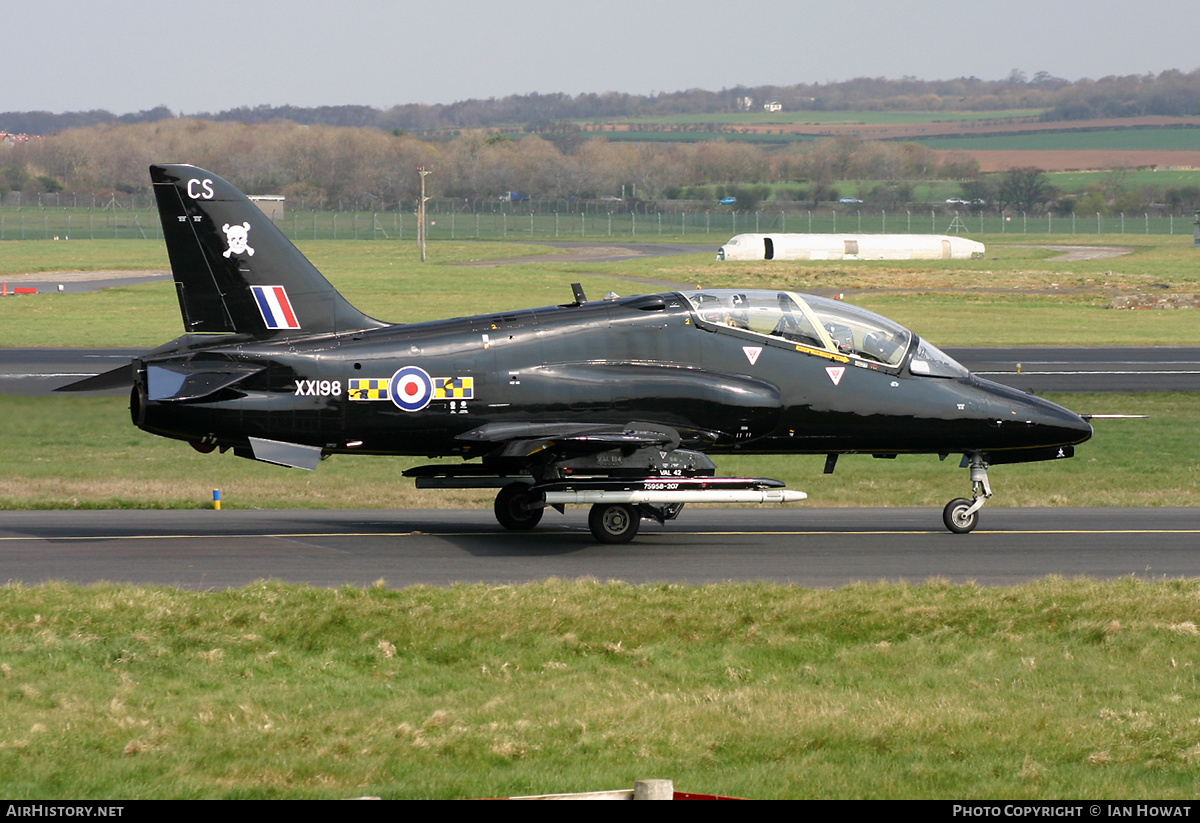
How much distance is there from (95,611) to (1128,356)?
42601mm

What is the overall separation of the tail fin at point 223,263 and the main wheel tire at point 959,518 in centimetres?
889

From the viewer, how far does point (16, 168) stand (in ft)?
578

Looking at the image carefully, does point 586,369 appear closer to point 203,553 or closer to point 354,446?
point 354,446

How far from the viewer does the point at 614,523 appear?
17.8 m

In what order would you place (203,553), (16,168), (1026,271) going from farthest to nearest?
1. (16,168)
2. (1026,271)
3. (203,553)

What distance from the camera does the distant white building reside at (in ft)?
344

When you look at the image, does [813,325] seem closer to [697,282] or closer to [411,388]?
[411,388]

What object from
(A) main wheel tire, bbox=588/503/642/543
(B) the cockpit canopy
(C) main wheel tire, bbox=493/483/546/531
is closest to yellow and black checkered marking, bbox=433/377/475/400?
(C) main wheel tire, bbox=493/483/546/531

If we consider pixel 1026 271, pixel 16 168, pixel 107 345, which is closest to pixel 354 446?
pixel 107 345

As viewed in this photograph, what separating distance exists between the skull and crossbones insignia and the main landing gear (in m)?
10.3

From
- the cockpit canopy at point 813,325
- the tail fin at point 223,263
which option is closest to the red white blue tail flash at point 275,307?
the tail fin at point 223,263

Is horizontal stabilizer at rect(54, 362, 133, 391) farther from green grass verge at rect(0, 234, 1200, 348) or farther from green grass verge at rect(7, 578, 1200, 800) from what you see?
green grass verge at rect(0, 234, 1200, 348)

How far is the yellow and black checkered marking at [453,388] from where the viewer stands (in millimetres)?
17516

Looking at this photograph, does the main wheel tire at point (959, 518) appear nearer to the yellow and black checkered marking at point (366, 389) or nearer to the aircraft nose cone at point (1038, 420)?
the aircraft nose cone at point (1038, 420)
